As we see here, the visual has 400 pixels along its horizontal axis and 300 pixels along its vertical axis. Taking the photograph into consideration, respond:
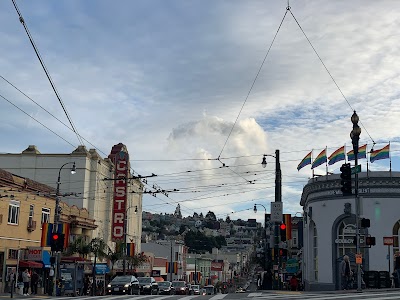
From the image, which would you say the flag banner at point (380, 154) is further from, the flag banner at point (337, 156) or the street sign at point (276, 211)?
the street sign at point (276, 211)

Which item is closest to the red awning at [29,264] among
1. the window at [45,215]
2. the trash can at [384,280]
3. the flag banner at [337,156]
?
the window at [45,215]

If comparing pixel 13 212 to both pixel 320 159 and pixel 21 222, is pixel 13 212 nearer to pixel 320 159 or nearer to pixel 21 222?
pixel 21 222

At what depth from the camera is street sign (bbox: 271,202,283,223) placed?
32406mm

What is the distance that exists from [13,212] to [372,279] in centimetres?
2380

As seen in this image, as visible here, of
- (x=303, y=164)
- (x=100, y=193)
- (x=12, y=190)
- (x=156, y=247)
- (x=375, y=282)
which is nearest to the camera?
(x=375, y=282)

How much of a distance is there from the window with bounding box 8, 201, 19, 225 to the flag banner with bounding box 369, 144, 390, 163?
24.7 m

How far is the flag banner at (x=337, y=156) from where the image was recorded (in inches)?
1487

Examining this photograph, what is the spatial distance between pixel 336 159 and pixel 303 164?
3.54 metres

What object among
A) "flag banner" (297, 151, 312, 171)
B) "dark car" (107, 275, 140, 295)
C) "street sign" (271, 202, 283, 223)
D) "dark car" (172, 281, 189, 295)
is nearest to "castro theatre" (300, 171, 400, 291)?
"flag banner" (297, 151, 312, 171)

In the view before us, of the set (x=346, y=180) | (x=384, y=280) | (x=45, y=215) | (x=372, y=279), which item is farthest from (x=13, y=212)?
(x=384, y=280)

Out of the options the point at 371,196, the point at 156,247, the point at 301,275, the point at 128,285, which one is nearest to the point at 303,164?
the point at 371,196

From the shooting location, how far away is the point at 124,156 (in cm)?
5916

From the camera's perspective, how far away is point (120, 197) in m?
59.4

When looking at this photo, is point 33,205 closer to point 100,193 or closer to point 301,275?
point 100,193
